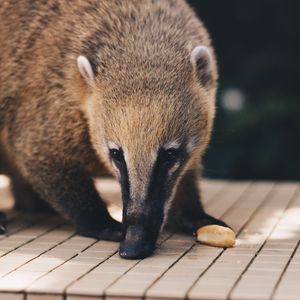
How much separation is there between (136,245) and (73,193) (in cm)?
82

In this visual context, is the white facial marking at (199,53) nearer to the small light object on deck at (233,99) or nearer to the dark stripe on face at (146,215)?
the dark stripe on face at (146,215)

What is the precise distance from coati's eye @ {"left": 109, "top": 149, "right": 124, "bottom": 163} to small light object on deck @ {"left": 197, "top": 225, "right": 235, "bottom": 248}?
63 centimetres

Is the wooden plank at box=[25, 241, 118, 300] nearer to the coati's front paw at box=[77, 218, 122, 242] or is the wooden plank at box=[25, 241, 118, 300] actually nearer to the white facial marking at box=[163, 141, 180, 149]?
the coati's front paw at box=[77, 218, 122, 242]

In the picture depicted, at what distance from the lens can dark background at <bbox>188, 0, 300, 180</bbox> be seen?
29.2ft

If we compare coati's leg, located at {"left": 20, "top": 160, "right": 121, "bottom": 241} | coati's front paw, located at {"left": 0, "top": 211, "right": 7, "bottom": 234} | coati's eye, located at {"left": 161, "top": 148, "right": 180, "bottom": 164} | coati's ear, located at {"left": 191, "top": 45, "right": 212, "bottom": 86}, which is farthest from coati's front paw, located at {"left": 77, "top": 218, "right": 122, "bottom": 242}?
coati's ear, located at {"left": 191, "top": 45, "right": 212, "bottom": 86}

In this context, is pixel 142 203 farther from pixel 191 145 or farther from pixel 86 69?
pixel 86 69

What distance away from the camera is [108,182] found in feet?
25.2

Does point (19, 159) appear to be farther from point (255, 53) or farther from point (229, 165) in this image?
point (255, 53)

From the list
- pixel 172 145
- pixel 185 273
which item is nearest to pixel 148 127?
pixel 172 145

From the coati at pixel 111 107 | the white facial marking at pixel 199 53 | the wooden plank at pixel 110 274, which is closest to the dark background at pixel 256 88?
the coati at pixel 111 107

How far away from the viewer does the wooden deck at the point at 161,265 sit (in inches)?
167

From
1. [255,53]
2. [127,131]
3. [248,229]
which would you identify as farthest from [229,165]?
[127,131]

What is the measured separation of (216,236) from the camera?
5270mm

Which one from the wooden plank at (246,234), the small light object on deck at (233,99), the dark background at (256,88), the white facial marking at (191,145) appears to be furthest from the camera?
the small light object on deck at (233,99)
